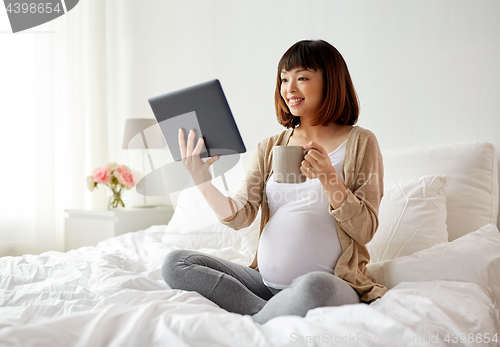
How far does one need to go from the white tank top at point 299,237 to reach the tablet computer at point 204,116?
210mm

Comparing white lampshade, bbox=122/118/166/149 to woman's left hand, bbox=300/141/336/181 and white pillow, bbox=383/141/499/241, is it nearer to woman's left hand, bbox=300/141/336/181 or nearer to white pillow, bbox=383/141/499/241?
white pillow, bbox=383/141/499/241

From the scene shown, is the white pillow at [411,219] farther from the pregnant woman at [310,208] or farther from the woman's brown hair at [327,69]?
the woman's brown hair at [327,69]

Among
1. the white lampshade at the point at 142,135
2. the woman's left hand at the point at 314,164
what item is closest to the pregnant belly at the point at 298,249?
the woman's left hand at the point at 314,164

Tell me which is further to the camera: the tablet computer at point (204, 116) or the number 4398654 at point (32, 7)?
the number 4398654 at point (32, 7)

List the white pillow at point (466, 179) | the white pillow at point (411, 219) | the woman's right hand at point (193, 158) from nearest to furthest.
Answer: the woman's right hand at point (193, 158), the white pillow at point (411, 219), the white pillow at point (466, 179)

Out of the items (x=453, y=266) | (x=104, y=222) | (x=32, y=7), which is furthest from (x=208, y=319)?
(x=32, y=7)

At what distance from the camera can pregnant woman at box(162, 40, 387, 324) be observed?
1.03 metres

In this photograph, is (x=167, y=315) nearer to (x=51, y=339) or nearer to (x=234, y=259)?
(x=51, y=339)

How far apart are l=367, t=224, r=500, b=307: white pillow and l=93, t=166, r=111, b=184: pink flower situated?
181cm

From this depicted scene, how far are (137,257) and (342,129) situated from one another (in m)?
0.86

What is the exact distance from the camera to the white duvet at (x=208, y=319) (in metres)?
0.71

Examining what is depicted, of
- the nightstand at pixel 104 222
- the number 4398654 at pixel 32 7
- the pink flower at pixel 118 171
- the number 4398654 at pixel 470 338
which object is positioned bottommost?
the nightstand at pixel 104 222

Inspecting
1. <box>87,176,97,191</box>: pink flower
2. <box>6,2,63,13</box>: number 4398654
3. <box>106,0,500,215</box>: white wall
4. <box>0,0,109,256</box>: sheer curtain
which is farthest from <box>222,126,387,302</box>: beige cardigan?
<box>6,2,63,13</box>: number 4398654

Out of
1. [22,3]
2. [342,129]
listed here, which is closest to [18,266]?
[342,129]
